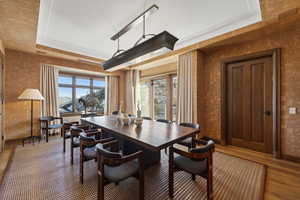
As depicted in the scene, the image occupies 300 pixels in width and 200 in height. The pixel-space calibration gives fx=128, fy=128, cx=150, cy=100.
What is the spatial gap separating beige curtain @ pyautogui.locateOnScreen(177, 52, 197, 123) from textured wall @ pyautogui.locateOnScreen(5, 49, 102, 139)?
439 cm

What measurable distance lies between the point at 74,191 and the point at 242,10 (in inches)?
156

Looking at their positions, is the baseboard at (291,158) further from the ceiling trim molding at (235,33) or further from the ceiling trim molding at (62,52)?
the ceiling trim molding at (62,52)

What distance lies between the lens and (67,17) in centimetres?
248

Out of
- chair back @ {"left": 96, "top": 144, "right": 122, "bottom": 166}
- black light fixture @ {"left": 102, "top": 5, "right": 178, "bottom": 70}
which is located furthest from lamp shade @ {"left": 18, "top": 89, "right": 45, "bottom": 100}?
chair back @ {"left": 96, "top": 144, "right": 122, "bottom": 166}

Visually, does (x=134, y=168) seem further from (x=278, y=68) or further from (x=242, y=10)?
(x=278, y=68)

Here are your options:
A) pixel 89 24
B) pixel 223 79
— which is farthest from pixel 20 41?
pixel 223 79

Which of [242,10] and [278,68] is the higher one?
[242,10]

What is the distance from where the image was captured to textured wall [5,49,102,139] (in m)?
3.55

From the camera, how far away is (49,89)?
14.3 ft

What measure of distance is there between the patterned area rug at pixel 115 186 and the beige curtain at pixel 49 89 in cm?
204

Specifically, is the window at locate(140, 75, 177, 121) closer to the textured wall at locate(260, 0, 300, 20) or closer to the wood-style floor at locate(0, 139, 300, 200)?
the wood-style floor at locate(0, 139, 300, 200)

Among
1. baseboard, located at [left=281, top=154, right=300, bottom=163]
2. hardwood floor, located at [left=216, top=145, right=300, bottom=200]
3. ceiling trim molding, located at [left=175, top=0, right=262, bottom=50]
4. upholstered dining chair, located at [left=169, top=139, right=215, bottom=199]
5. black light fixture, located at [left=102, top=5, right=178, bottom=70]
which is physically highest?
ceiling trim molding, located at [left=175, top=0, right=262, bottom=50]

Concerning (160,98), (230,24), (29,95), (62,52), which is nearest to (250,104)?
(230,24)

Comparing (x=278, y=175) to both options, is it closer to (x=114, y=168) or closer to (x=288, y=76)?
(x=288, y=76)
